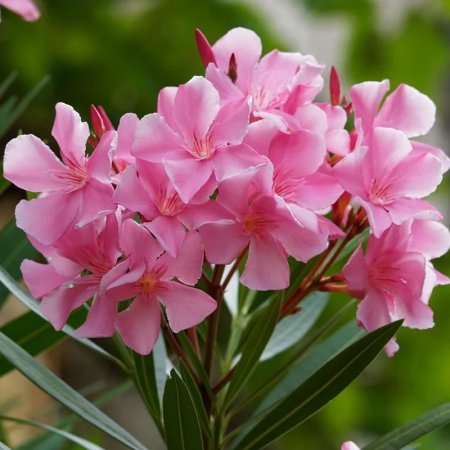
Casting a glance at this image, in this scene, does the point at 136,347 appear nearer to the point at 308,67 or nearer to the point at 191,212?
the point at 191,212

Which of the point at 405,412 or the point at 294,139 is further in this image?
the point at 405,412

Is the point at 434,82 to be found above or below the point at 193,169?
below

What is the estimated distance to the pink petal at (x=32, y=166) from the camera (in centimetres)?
57

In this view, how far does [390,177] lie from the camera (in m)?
0.59

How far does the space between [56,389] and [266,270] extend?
0.16 metres

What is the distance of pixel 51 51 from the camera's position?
256 cm

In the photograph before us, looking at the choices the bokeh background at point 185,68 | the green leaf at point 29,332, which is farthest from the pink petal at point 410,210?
the bokeh background at point 185,68

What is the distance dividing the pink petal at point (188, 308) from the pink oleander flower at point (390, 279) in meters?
0.09

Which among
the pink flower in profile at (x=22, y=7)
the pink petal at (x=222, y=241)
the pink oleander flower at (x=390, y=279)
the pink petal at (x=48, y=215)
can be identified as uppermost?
the pink flower in profile at (x=22, y=7)

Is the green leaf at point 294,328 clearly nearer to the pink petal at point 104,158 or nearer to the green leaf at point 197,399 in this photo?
the green leaf at point 197,399

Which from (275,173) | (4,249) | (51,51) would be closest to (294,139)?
(275,173)

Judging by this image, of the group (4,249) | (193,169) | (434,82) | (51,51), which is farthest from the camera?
(434,82)

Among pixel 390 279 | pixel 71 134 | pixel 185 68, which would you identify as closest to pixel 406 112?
pixel 390 279

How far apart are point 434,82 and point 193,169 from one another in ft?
8.51
